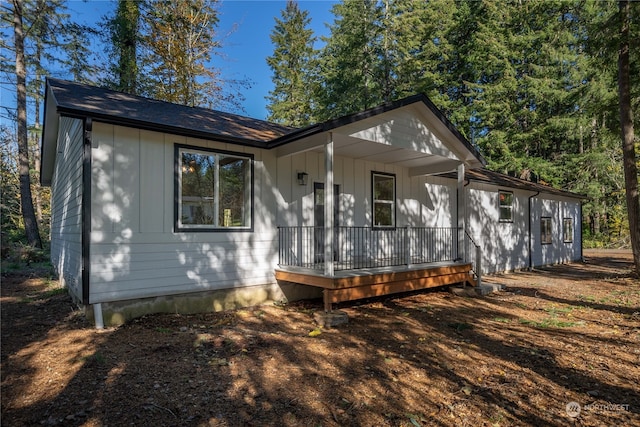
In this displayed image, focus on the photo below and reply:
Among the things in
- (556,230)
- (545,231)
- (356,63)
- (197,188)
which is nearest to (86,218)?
(197,188)

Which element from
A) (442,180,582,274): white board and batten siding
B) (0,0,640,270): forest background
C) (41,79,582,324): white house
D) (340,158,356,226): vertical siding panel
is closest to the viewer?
(41,79,582,324): white house

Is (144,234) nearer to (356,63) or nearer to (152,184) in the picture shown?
(152,184)

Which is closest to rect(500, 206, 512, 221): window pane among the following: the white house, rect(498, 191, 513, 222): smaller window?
rect(498, 191, 513, 222): smaller window

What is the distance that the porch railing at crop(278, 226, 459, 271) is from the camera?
24.4 ft

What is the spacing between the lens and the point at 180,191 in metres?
5.96

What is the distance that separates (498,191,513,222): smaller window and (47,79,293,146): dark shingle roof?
28.9 feet

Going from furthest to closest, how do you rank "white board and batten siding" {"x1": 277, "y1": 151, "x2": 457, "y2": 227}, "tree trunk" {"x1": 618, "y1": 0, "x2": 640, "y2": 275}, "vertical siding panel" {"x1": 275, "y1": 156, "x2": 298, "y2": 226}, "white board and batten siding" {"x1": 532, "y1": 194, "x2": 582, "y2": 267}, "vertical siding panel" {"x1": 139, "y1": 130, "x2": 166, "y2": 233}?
"white board and batten siding" {"x1": 532, "y1": 194, "x2": 582, "y2": 267}, "tree trunk" {"x1": 618, "y1": 0, "x2": 640, "y2": 275}, "white board and batten siding" {"x1": 277, "y1": 151, "x2": 457, "y2": 227}, "vertical siding panel" {"x1": 275, "y1": 156, "x2": 298, "y2": 226}, "vertical siding panel" {"x1": 139, "y1": 130, "x2": 166, "y2": 233}

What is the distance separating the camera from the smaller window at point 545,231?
14.4 meters

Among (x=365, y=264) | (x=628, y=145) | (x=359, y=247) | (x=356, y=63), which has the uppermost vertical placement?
(x=356, y=63)

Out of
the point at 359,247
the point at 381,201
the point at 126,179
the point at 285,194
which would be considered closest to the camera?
the point at 126,179

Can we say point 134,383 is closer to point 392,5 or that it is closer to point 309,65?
point 392,5

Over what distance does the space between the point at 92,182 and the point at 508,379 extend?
20.0ft

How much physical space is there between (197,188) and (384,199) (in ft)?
16.5

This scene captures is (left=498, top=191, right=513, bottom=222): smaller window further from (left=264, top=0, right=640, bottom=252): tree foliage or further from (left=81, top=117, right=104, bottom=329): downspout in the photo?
(left=81, top=117, right=104, bottom=329): downspout
